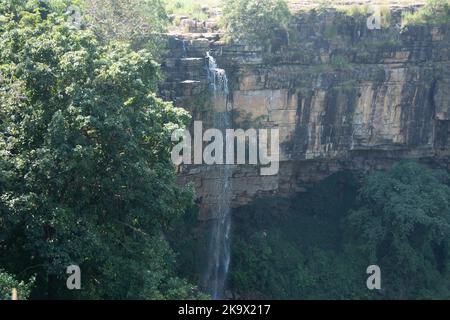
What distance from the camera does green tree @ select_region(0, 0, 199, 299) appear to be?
988 centimetres

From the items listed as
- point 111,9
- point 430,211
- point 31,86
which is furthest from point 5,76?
point 430,211

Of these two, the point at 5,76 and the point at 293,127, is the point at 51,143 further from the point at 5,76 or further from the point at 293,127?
the point at 293,127

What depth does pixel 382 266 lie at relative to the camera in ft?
56.9

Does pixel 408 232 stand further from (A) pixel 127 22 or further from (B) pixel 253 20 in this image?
(A) pixel 127 22

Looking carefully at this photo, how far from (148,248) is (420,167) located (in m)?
9.92

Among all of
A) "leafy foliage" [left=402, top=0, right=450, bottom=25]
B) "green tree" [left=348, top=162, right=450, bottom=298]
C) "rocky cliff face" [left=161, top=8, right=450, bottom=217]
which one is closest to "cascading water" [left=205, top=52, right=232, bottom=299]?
"rocky cliff face" [left=161, top=8, right=450, bottom=217]

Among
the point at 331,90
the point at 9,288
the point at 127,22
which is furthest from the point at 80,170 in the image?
the point at 331,90

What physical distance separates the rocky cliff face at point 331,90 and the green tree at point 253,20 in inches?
10.2

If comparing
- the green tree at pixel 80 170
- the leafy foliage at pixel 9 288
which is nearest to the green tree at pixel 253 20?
the green tree at pixel 80 170

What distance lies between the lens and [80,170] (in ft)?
33.1

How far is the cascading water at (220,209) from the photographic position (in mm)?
16312

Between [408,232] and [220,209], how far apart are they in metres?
4.70

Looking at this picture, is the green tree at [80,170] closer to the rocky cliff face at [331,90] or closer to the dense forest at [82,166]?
the dense forest at [82,166]

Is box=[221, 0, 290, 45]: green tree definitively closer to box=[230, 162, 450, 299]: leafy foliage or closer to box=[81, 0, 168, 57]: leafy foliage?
box=[81, 0, 168, 57]: leafy foliage
